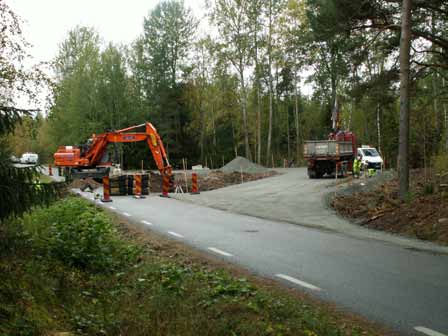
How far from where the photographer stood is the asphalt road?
6070 mm

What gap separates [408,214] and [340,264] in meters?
5.71

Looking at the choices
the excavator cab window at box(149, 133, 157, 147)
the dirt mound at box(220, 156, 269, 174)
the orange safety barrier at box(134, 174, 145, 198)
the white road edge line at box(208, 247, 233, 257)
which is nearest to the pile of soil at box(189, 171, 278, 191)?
the dirt mound at box(220, 156, 269, 174)

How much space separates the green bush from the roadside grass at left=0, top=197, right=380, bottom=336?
2 cm

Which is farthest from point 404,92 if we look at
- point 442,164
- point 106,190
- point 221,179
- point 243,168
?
point 243,168

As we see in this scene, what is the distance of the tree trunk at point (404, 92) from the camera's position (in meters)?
15.0

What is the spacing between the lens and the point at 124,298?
6.04 metres

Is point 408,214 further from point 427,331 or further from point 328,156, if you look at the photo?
point 328,156

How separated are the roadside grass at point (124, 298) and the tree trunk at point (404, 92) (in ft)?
31.3

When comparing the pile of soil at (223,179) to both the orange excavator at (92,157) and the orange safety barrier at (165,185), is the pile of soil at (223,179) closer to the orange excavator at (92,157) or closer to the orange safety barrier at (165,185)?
the orange excavator at (92,157)

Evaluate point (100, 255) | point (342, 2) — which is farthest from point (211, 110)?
point (100, 255)

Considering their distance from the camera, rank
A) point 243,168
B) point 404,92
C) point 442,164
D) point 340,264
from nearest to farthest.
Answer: point 340,264 → point 404,92 → point 442,164 → point 243,168

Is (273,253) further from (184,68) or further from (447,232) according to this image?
(184,68)

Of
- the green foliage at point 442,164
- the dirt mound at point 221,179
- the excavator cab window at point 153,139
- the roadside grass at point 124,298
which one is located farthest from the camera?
the dirt mound at point 221,179

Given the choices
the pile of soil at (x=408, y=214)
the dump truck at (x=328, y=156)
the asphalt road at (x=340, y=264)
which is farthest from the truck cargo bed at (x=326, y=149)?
the asphalt road at (x=340, y=264)
